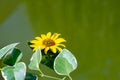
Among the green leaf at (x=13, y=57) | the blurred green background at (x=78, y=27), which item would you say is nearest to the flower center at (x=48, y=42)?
the green leaf at (x=13, y=57)

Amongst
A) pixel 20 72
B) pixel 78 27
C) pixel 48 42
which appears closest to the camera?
pixel 20 72

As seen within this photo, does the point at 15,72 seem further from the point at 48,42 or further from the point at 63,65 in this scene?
the point at 48,42

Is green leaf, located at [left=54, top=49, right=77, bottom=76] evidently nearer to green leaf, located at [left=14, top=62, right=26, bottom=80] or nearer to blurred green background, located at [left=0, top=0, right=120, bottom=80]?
green leaf, located at [left=14, top=62, right=26, bottom=80]

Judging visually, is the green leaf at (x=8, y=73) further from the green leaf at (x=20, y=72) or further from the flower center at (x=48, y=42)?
the flower center at (x=48, y=42)

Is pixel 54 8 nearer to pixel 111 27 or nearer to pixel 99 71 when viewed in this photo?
pixel 111 27

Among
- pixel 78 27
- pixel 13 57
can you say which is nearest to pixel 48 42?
pixel 13 57

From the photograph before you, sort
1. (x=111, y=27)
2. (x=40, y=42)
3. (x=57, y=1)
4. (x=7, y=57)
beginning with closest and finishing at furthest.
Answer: (x=7, y=57), (x=40, y=42), (x=111, y=27), (x=57, y=1)

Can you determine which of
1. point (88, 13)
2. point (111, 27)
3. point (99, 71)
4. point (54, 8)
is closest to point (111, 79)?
point (99, 71)
